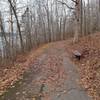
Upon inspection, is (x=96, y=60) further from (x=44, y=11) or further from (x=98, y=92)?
Result: (x=44, y=11)

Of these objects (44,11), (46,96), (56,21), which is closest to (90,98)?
(46,96)

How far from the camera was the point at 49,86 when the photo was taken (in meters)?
9.98

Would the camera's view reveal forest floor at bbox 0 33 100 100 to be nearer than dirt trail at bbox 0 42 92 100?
Answer: No

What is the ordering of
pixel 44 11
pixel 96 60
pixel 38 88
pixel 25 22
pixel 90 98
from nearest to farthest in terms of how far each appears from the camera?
1. pixel 90 98
2. pixel 38 88
3. pixel 96 60
4. pixel 25 22
5. pixel 44 11

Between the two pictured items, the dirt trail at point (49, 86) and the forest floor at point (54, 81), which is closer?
the dirt trail at point (49, 86)

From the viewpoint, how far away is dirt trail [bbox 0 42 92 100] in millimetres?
8689

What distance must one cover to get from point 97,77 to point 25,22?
34.2 meters

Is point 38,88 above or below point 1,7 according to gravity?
below

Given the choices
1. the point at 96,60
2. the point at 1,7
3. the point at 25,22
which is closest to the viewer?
the point at 96,60

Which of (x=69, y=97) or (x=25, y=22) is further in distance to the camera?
(x=25, y=22)

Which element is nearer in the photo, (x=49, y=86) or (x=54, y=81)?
(x=49, y=86)

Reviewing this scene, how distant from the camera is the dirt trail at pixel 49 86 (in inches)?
342

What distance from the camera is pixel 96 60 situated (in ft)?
41.6

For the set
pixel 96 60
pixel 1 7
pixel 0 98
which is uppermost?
pixel 1 7
